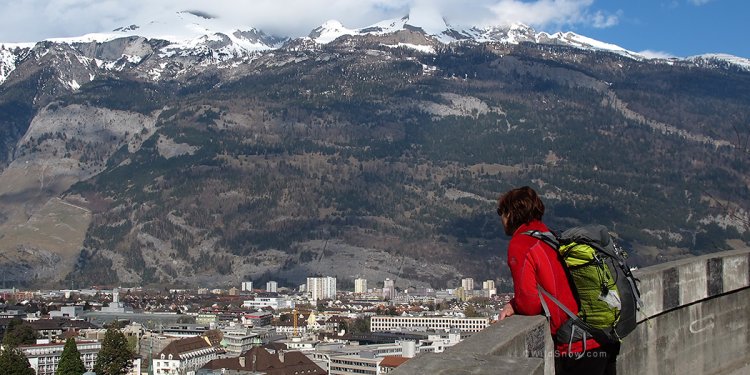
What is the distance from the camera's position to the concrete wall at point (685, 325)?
20.2ft

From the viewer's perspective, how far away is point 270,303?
5802 inches

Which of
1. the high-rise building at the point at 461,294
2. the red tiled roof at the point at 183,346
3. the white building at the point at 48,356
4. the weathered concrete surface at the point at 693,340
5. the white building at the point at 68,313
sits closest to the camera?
the weathered concrete surface at the point at 693,340

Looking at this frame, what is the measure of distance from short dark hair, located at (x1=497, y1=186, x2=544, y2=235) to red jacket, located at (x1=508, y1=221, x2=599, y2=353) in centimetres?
7

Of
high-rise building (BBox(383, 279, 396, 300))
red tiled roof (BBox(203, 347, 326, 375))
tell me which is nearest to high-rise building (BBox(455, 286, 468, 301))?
high-rise building (BBox(383, 279, 396, 300))

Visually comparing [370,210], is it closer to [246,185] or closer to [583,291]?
[246,185]

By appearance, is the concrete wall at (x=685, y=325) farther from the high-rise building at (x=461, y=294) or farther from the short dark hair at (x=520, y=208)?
the high-rise building at (x=461, y=294)

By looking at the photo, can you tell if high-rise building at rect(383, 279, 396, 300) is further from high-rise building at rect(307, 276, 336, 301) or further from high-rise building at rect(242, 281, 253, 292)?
high-rise building at rect(242, 281, 253, 292)

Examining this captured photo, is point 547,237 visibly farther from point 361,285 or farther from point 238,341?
point 361,285

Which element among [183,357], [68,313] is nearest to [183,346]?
[183,357]

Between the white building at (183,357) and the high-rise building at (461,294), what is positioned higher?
the high-rise building at (461,294)

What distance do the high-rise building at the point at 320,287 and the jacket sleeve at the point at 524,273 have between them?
15036cm

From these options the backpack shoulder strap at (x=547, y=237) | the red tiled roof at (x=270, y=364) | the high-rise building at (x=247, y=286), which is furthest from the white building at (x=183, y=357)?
the backpack shoulder strap at (x=547, y=237)

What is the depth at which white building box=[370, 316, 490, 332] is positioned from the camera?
10475 cm

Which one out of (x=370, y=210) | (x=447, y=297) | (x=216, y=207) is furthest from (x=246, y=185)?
(x=447, y=297)
